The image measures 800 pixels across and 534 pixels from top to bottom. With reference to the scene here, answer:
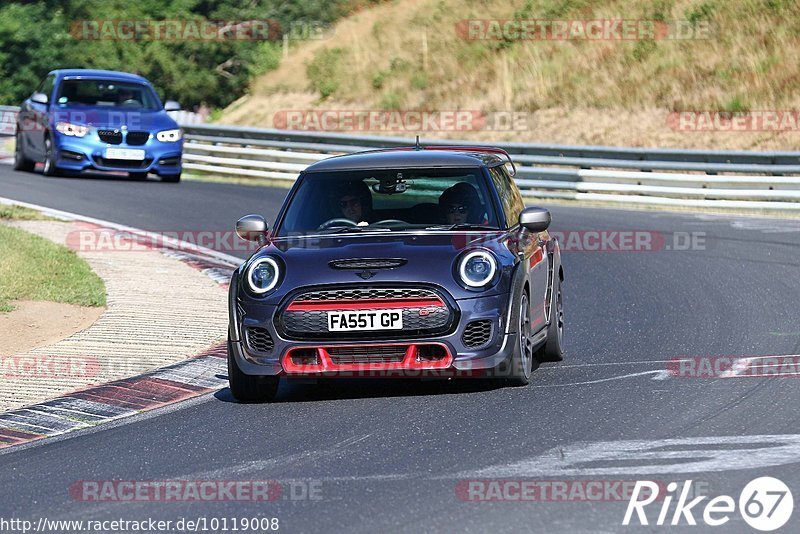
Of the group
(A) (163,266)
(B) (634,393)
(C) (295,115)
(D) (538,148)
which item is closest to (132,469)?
(B) (634,393)

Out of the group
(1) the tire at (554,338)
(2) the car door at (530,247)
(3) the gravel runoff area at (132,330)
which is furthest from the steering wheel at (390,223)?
(3) the gravel runoff area at (132,330)

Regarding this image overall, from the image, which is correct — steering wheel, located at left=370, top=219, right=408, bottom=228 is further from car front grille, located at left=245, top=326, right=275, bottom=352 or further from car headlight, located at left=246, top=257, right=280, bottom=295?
car front grille, located at left=245, top=326, right=275, bottom=352

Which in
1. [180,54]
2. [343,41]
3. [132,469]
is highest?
[132,469]

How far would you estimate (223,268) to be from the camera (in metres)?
15.4

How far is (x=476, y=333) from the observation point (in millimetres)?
8672

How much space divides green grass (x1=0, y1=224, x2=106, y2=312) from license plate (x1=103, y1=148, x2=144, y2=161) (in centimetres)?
743

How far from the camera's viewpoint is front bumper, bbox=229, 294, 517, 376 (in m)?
8.63

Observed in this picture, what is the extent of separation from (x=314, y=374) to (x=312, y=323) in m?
0.30

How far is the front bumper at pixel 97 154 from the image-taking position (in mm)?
23969

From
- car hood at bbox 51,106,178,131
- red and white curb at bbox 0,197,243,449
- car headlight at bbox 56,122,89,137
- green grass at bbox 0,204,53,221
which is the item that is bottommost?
green grass at bbox 0,204,53,221

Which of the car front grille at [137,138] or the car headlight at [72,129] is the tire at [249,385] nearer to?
the car front grille at [137,138]

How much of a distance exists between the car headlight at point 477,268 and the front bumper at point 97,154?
15918 mm

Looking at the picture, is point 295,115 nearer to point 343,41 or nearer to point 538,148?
point 343,41

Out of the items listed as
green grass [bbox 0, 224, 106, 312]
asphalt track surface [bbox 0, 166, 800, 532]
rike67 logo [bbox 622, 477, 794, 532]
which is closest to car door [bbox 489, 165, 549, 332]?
asphalt track surface [bbox 0, 166, 800, 532]
